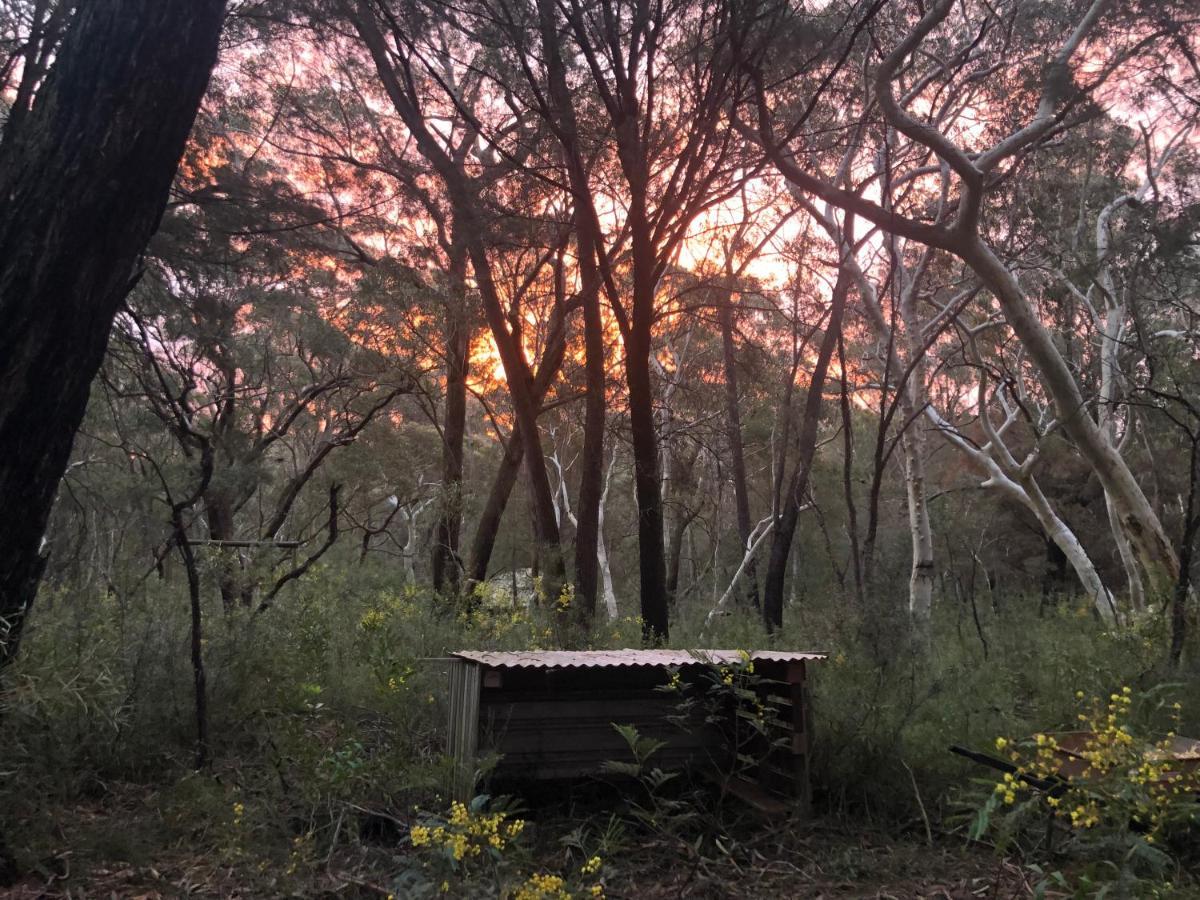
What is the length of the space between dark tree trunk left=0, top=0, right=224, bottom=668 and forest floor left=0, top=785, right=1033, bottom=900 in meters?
0.81

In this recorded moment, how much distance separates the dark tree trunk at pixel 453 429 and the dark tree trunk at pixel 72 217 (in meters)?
6.55

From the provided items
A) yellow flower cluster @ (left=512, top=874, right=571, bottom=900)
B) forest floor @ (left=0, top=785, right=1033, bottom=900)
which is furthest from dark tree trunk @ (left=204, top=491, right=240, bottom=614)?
yellow flower cluster @ (left=512, top=874, right=571, bottom=900)

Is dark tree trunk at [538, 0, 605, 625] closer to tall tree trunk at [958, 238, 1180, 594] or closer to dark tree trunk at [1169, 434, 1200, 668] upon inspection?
tall tree trunk at [958, 238, 1180, 594]

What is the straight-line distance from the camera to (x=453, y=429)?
41.4 ft

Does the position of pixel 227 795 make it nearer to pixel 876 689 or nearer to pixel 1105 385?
pixel 876 689

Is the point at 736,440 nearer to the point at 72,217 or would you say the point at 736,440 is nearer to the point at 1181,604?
the point at 1181,604

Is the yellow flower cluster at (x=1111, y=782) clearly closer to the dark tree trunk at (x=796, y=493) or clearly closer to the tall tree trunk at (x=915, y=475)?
the dark tree trunk at (x=796, y=493)

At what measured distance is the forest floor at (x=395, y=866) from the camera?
9.77 ft

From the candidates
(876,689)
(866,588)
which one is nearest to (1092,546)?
(866,588)

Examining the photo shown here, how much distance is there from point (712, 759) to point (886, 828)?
842 mm

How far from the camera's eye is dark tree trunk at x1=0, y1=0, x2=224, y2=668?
3158mm

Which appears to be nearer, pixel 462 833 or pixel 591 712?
pixel 462 833

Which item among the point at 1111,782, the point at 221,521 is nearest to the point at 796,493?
the point at 221,521

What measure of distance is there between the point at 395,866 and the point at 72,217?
2828mm
